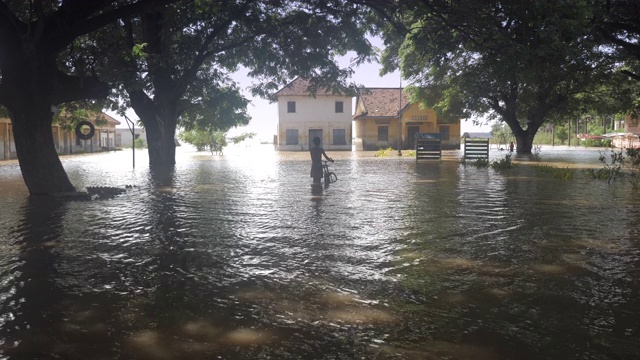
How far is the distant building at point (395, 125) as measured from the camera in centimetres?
Answer: 5003

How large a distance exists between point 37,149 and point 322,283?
31.4 feet

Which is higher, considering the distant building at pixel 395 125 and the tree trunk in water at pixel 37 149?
the distant building at pixel 395 125

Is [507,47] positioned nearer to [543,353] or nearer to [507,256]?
[507,256]

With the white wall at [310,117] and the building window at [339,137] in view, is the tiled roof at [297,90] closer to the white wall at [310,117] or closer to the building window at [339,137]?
the white wall at [310,117]

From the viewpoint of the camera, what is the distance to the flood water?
3303 millimetres

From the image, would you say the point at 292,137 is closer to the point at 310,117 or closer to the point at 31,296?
the point at 310,117

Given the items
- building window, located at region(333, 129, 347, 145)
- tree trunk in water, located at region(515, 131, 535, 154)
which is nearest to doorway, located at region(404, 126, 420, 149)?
building window, located at region(333, 129, 347, 145)

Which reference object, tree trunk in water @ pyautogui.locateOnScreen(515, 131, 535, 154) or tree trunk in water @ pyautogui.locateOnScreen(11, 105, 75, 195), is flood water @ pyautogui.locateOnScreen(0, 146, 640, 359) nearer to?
tree trunk in water @ pyautogui.locateOnScreen(11, 105, 75, 195)

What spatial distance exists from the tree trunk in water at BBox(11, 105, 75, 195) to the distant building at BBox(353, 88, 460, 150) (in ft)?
131

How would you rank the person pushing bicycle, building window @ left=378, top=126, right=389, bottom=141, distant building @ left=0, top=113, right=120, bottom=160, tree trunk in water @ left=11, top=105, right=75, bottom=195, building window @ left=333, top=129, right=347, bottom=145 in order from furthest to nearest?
building window @ left=378, top=126, right=389, bottom=141 → building window @ left=333, top=129, right=347, bottom=145 → distant building @ left=0, top=113, right=120, bottom=160 → the person pushing bicycle → tree trunk in water @ left=11, top=105, right=75, bottom=195

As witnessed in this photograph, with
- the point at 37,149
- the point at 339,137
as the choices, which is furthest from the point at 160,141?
the point at 339,137

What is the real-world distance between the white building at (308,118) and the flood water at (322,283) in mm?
40446

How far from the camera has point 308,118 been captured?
162 ft

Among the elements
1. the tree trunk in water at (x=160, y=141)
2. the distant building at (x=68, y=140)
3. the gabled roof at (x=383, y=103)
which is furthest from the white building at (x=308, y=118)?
the tree trunk in water at (x=160, y=141)
